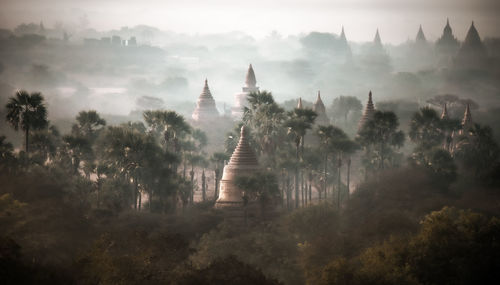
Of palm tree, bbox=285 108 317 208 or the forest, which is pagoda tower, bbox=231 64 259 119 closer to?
the forest

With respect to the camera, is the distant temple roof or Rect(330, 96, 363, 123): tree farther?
Rect(330, 96, 363, 123): tree

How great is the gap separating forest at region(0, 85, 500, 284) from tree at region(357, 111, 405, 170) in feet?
0.70

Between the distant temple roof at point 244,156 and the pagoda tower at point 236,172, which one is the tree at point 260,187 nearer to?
the pagoda tower at point 236,172

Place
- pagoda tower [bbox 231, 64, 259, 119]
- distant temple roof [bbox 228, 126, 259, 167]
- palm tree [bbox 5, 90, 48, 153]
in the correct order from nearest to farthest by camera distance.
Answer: palm tree [bbox 5, 90, 48, 153] < distant temple roof [bbox 228, 126, 259, 167] < pagoda tower [bbox 231, 64, 259, 119]

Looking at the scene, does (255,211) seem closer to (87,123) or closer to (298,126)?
(298,126)

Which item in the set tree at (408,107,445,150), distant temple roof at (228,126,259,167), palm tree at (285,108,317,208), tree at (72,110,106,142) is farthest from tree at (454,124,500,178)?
tree at (72,110,106,142)

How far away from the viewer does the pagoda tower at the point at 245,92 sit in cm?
17438

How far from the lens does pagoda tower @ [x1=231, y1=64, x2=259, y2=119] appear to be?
174375mm

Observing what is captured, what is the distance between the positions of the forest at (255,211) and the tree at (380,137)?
215 millimetres

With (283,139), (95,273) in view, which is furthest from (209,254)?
(283,139)

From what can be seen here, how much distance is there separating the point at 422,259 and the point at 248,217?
37886 millimetres

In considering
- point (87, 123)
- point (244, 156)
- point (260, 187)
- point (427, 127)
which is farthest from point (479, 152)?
point (87, 123)

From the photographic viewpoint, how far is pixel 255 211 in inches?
3772

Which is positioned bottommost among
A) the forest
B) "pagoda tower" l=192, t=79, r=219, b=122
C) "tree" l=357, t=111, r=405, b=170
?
the forest
